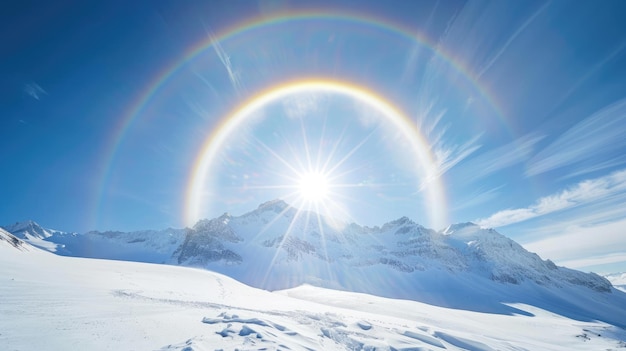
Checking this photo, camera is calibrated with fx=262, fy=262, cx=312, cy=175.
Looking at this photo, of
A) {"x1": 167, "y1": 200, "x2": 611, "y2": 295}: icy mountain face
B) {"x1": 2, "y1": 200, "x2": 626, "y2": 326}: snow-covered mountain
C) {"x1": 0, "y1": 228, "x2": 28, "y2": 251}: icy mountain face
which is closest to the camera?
{"x1": 0, "y1": 228, "x2": 28, "y2": 251}: icy mountain face

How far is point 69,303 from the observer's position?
16016mm

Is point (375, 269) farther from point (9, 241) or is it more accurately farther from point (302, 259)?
point (9, 241)

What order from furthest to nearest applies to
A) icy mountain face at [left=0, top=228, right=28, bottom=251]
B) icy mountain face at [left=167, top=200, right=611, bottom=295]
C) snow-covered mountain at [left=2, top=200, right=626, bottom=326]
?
icy mountain face at [left=167, top=200, right=611, bottom=295] → snow-covered mountain at [left=2, top=200, right=626, bottom=326] → icy mountain face at [left=0, top=228, right=28, bottom=251]

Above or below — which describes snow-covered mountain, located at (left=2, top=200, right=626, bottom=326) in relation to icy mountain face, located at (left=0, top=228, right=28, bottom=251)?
above

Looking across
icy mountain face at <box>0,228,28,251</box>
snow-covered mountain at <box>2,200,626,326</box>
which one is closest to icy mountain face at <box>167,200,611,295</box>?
snow-covered mountain at <box>2,200,626,326</box>

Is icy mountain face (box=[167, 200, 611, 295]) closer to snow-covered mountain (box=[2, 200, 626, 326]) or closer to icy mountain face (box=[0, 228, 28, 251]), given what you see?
snow-covered mountain (box=[2, 200, 626, 326])

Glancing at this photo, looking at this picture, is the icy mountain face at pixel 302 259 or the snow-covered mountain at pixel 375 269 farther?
the icy mountain face at pixel 302 259

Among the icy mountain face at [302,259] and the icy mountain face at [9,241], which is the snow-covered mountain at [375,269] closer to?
the icy mountain face at [302,259]

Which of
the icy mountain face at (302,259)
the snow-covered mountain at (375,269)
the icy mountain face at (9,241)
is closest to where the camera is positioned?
the icy mountain face at (9,241)

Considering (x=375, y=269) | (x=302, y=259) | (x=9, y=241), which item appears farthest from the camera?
(x=375, y=269)

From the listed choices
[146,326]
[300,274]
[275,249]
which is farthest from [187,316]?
[275,249]

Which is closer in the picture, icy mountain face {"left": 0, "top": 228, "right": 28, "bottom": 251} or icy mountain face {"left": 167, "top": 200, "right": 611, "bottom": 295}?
icy mountain face {"left": 0, "top": 228, "right": 28, "bottom": 251}

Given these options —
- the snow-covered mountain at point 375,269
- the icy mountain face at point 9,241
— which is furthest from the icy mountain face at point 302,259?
the icy mountain face at point 9,241

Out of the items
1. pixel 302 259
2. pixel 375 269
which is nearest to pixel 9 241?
pixel 302 259
